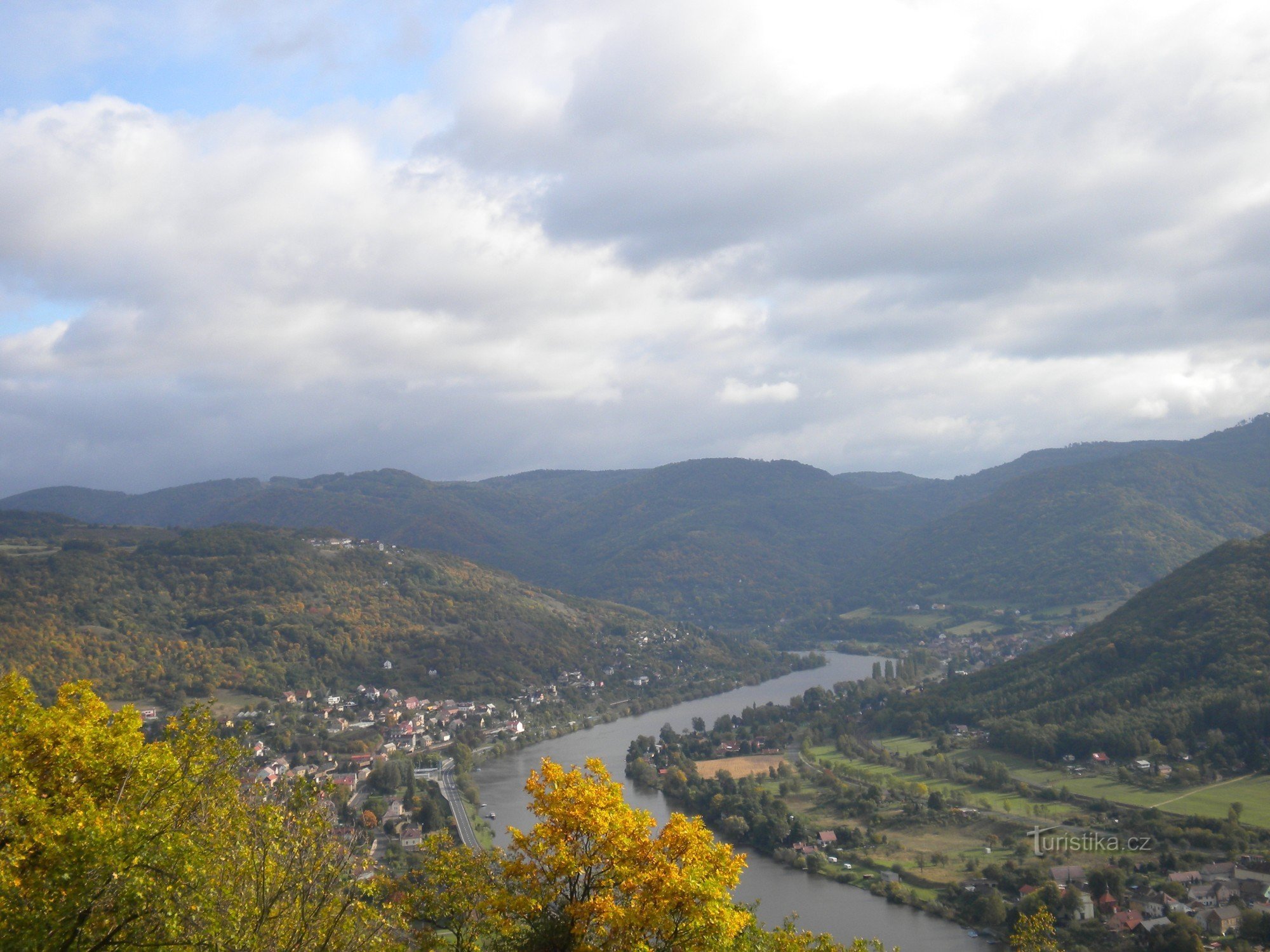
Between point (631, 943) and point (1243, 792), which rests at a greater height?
point (631, 943)

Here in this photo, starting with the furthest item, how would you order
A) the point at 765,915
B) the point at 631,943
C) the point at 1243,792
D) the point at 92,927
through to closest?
the point at 1243,792
the point at 765,915
the point at 631,943
the point at 92,927

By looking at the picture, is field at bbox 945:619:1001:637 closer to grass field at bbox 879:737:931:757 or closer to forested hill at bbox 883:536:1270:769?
forested hill at bbox 883:536:1270:769

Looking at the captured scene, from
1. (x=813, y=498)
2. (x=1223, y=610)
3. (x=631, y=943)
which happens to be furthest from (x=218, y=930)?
(x=813, y=498)

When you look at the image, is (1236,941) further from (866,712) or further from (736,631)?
(736,631)

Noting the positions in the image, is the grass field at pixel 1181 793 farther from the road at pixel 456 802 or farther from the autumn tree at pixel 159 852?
the autumn tree at pixel 159 852

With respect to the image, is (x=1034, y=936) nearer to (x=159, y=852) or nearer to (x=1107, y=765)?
(x=159, y=852)

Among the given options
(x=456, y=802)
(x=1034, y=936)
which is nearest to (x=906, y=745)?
(x=456, y=802)
